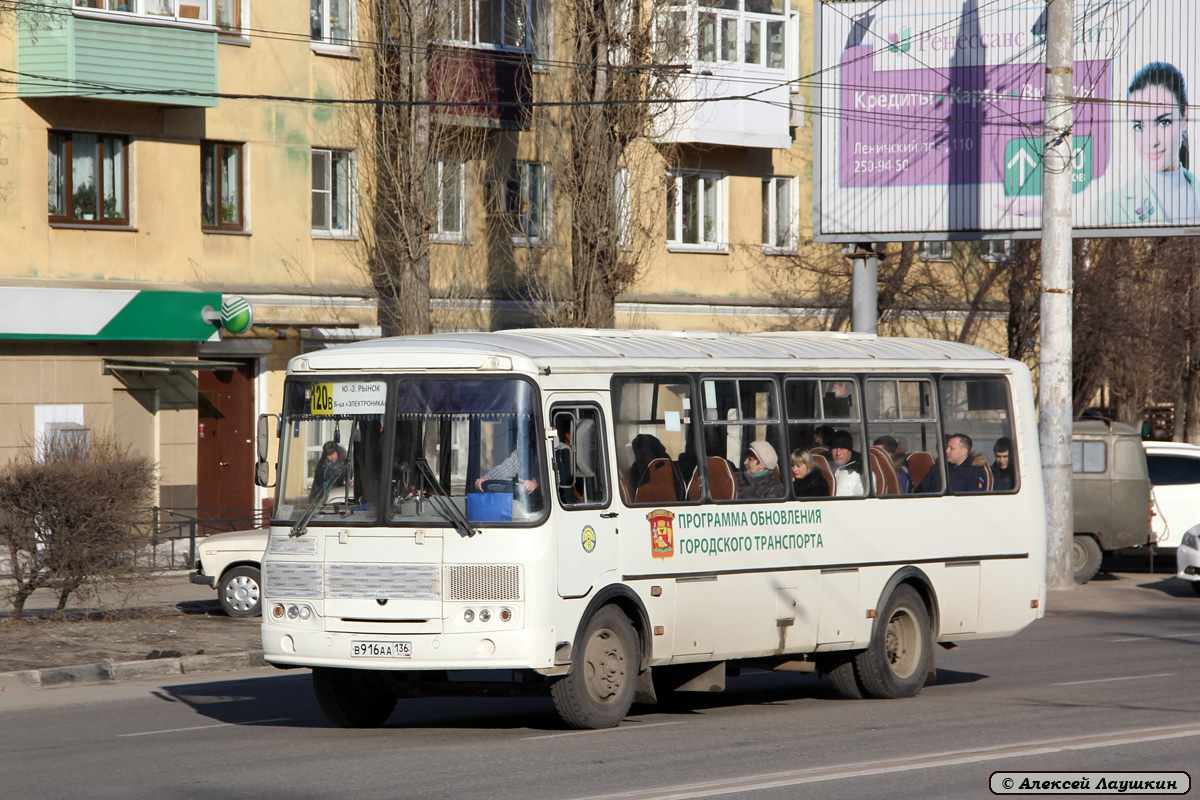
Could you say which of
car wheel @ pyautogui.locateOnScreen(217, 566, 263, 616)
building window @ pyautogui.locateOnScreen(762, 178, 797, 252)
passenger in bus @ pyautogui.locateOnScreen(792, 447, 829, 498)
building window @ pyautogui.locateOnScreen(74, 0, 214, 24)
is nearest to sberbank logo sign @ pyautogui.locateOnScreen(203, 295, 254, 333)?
building window @ pyautogui.locateOnScreen(74, 0, 214, 24)

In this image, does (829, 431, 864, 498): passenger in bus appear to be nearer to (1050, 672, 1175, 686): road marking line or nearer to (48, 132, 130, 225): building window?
(1050, 672, 1175, 686): road marking line

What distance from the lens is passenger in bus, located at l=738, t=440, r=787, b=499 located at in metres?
11.5

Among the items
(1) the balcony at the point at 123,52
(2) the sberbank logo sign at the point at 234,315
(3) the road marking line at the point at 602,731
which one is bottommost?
(3) the road marking line at the point at 602,731

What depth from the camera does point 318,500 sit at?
10.5 metres

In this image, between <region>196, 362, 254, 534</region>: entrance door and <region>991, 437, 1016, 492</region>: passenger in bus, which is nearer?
<region>991, 437, 1016, 492</region>: passenger in bus

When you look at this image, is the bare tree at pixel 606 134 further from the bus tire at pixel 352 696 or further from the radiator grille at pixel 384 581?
the radiator grille at pixel 384 581

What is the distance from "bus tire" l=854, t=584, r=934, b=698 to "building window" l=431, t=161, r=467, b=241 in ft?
53.9

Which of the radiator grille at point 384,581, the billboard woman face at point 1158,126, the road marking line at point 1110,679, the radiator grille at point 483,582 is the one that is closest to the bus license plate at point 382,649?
the radiator grille at point 384,581

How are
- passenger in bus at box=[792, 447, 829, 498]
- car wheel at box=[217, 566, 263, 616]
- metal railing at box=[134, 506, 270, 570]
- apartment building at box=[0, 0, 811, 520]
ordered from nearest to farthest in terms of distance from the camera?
passenger in bus at box=[792, 447, 829, 498], metal railing at box=[134, 506, 270, 570], car wheel at box=[217, 566, 263, 616], apartment building at box=[0, 0, 811, 520]

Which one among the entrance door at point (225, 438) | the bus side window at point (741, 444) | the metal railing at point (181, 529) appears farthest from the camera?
the entrance door at point (225, 438)

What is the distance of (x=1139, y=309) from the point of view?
36.4 m

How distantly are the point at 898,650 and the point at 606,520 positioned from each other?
3171mm

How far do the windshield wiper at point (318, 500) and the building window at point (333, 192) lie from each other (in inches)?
706

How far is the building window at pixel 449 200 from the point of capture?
90.9 ft
